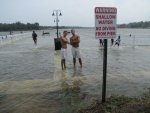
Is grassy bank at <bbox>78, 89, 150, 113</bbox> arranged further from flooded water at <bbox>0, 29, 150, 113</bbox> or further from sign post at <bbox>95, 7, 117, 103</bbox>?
sign post at <bbox>95, 7, 117, 103</bbox>

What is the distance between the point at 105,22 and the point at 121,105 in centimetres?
207

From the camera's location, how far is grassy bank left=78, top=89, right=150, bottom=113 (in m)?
6.76

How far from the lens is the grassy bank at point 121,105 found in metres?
6.76

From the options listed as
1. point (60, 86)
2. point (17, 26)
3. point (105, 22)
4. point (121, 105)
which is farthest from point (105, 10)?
point (17, 26)

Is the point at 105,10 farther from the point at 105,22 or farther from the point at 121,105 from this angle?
the point at 121,105

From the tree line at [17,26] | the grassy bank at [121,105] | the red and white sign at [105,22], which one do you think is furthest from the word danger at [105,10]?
the tree line at [17,26]

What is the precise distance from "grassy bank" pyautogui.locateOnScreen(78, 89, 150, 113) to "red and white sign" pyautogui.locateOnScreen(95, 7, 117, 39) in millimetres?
1695

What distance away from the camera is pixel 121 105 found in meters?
7.37

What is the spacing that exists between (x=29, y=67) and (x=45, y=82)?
4310 mm

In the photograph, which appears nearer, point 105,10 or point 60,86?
point 105,10

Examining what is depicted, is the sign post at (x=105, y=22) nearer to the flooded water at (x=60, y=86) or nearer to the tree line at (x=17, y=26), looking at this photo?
the flooded water at (x=60, y=86)

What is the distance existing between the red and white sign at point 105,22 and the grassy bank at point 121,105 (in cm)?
169

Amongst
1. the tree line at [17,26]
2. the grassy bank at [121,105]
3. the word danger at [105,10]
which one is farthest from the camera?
the tree line at [17,26]

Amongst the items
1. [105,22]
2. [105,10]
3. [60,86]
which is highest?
[105,10]
